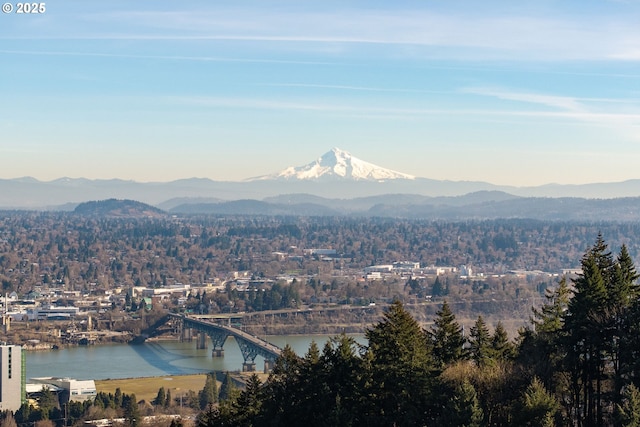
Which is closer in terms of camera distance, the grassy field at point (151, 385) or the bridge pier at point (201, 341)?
the grassy field at point (151, 385)

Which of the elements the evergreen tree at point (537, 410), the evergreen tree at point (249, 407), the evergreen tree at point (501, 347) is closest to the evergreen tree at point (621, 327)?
the evergreen tree at point (537, 410)

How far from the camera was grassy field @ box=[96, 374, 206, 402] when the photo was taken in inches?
1001

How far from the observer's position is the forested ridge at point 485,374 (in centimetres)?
1073

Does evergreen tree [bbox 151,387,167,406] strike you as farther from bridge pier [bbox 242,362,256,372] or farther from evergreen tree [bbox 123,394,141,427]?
bridge pier [bbox 242,362,256,372]

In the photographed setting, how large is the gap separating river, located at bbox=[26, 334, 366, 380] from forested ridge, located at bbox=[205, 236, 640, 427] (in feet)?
58.2

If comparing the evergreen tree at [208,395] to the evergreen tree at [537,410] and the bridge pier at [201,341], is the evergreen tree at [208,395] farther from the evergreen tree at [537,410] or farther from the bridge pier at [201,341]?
the bridge pier at [201,341]

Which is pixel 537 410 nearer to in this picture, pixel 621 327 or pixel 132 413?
pixel 621 327

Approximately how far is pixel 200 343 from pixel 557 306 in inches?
1070

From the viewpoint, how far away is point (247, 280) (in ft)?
201

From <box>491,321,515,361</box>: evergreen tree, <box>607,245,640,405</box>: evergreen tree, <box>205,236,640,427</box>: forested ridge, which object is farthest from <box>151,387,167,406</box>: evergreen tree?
<box>607,245,640,405</box>: evergreen tree

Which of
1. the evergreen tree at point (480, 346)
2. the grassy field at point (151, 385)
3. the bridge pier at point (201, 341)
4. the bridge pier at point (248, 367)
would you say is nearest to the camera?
the evergreen tree at point (480, 346)

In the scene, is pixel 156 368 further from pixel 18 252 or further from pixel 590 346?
pixel 18 252

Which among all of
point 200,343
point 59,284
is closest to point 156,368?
point 200,343

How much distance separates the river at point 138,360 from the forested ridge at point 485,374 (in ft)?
58.2
